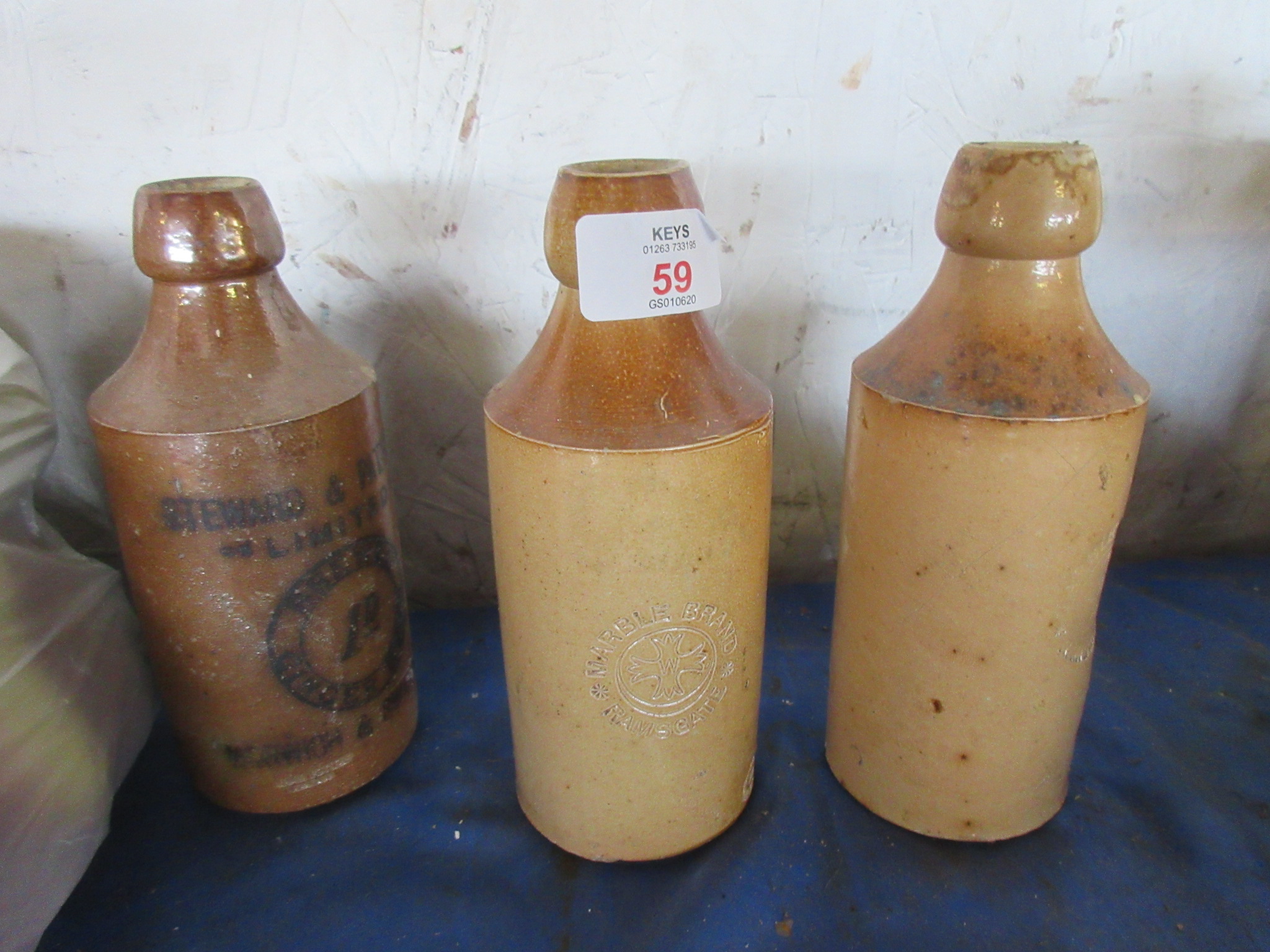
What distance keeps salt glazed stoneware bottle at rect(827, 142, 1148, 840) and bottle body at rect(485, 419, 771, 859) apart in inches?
5.0

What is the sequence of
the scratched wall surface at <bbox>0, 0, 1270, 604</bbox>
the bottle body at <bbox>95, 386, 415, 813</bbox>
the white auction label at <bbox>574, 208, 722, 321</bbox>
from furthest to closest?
the scratched wall surface at <bbox>0, 0, 1270, 604</bbox>, the bottle body at <bbox>95, 386, 415, 813</bbox>, the white auction label at <bbox>574, 208, 722, 321</bbox>

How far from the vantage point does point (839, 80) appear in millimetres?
1086

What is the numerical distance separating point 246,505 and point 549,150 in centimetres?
55

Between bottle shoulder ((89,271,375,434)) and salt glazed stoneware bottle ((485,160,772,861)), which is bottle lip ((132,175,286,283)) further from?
salt glazed stoneware bottle ((485,160,772,861))

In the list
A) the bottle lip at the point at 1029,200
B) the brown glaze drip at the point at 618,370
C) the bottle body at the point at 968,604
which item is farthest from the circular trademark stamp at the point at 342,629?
the bottle lip at the point at 1029,200

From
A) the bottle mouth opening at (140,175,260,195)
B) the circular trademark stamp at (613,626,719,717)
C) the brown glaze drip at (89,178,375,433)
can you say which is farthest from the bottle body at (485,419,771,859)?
the bottle mouth opening at (140,175,260,195)

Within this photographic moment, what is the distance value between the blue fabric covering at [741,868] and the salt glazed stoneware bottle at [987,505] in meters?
0.07

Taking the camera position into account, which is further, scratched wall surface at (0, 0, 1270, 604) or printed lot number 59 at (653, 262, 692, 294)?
scratched wall surface at (0, 0, 1270, 604)

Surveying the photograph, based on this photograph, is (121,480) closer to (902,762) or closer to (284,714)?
(284,714)

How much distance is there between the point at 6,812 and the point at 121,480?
31 cm

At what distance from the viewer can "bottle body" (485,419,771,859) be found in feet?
2.57

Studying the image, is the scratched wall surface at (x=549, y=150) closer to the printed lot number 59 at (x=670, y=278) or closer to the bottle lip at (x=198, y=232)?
the bottle lip at (x=198, y=232)

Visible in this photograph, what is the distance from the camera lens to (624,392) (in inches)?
30.6

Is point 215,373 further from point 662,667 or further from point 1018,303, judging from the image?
point 1018,303
